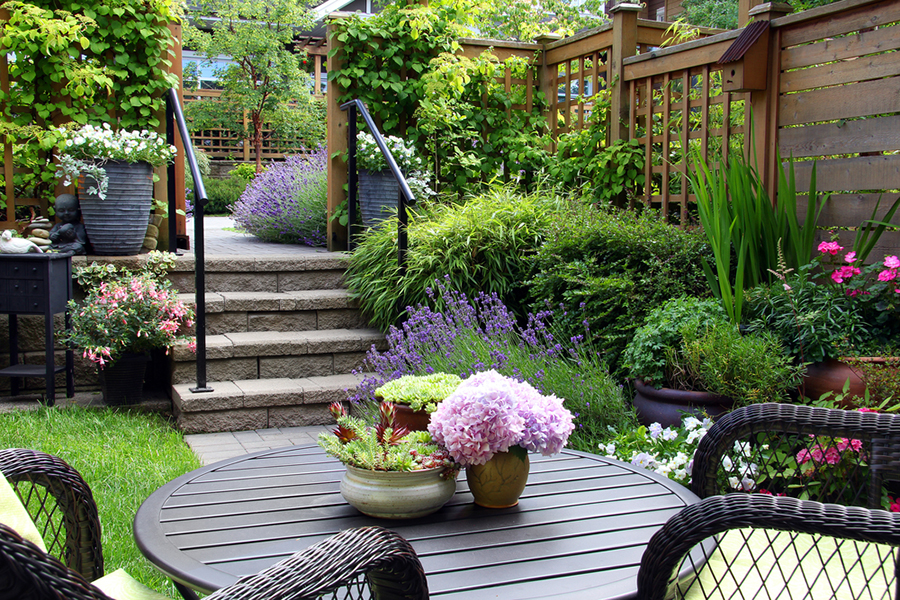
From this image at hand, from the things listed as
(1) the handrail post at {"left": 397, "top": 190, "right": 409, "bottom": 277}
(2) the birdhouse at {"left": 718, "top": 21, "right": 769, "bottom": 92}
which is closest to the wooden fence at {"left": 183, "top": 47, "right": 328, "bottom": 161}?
(1) the handrail post at {"left": 397, "top": 190, "right": 409, "bottom": 277}

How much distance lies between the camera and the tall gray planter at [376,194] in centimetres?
552

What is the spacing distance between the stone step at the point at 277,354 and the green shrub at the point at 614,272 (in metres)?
1.12

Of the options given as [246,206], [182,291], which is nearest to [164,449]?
[182,291]

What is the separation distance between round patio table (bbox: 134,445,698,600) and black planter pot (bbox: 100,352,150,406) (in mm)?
2489

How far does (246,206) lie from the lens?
23.2 feet

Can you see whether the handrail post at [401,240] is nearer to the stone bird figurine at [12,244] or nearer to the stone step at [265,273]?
the stone step at [265,273]

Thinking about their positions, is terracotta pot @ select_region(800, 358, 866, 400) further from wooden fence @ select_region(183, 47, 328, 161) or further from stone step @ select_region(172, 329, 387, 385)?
wooden fence @ select_region(183, 47, 328, 161)

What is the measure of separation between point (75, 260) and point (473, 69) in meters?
3.16

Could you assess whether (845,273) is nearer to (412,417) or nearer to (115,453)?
(412,417)

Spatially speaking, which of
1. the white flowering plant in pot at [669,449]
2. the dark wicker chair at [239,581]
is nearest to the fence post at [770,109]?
the white flowering plant in pot at [669,449]

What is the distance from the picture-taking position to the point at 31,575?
2.40ft

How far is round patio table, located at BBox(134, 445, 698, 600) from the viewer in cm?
126

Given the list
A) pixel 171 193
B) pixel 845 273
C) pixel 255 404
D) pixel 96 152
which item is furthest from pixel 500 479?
pixel 171 193

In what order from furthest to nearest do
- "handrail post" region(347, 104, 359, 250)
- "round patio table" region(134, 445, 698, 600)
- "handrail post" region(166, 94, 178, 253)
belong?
1. "handrail post" region(347, 104, 359, 250)
2. "handrail post" region(166, 94, 178, 253)
3. "round patio table" region(134, 445, 698, 600)
